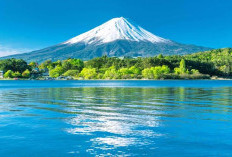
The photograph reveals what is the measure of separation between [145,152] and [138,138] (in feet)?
4.87

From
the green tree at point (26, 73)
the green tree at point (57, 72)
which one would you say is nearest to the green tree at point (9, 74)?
the green tree at point (26, 73)

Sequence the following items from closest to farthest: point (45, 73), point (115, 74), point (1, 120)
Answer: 1. point (1, 120)
2. point (115, 74)
3. point (45, 73)

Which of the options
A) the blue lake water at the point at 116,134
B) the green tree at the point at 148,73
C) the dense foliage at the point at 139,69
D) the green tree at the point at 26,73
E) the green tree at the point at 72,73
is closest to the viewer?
the blue lake water at the point at 116,134

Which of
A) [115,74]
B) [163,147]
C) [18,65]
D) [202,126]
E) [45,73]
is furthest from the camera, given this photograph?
[45,73]

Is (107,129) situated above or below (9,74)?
below

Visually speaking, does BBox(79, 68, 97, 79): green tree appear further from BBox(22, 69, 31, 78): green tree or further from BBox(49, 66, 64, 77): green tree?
BBox(22, 69, 31, 78): green tree

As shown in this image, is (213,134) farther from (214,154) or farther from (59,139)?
(59,139)

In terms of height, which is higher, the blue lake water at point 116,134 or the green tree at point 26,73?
the green tree at point 26,73

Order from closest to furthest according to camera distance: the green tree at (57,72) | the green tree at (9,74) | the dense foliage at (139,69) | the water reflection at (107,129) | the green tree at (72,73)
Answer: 1. the water reflection at (107,129)
2. the dense foliage at (139,69)
3. the green tree at (9,74)
4. the green tree at (72,73)
5. the green tree at (57,72)

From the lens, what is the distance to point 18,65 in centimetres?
12825

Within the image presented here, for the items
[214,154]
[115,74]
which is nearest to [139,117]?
[214,154]

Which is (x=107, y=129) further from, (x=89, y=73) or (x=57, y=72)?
(x=57, y=72)

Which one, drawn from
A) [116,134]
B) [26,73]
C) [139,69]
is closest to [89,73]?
[139,69]

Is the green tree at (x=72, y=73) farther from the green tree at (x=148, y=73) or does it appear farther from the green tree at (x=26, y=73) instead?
the green tree at (x=148, y=73)
